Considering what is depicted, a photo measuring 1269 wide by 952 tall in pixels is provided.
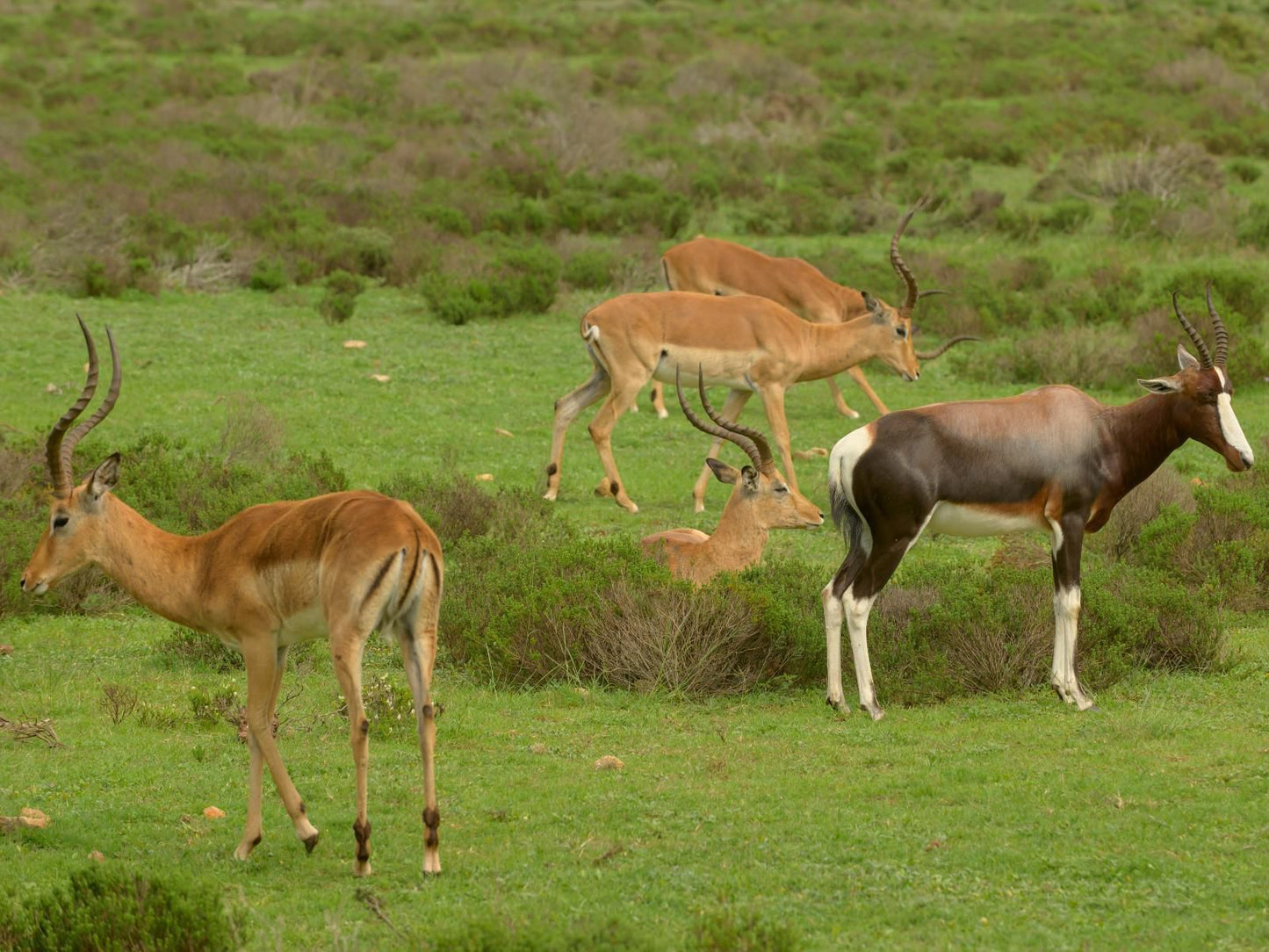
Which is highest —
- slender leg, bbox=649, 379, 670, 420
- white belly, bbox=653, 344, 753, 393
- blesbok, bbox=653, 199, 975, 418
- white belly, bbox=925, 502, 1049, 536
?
white belly, bbox=925, 502, 1049, 536

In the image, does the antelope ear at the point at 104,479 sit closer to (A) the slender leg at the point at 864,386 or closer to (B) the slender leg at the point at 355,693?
(B) the slender leg at the point at 355,693

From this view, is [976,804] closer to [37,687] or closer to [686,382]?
[37,687]

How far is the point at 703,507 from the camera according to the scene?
13.4 m

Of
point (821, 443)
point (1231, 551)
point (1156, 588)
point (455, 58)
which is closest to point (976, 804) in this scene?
point (1156, 588)

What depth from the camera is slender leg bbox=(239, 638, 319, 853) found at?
6340 mm

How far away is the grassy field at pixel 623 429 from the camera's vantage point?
6.17 meters

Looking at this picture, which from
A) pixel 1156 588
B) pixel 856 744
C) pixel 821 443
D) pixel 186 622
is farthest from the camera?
pixel 821 443

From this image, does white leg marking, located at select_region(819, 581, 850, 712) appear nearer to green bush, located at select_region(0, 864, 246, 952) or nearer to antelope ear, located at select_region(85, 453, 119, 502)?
antelope ear, located at select_region(85, 453, 119, 502)

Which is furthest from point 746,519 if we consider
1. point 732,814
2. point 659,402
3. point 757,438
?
point 659,402

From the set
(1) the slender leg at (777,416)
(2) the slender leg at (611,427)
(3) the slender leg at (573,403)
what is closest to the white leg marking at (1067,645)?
(1) the slender leg at (777,416)

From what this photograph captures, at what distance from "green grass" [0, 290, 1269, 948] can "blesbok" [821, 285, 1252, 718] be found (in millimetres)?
620

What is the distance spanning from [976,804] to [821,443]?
8.80 meters

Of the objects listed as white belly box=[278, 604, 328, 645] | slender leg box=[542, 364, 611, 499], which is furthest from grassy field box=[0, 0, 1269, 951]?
white belly box=[278, 604, 328, 645]

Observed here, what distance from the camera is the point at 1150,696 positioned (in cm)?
872
